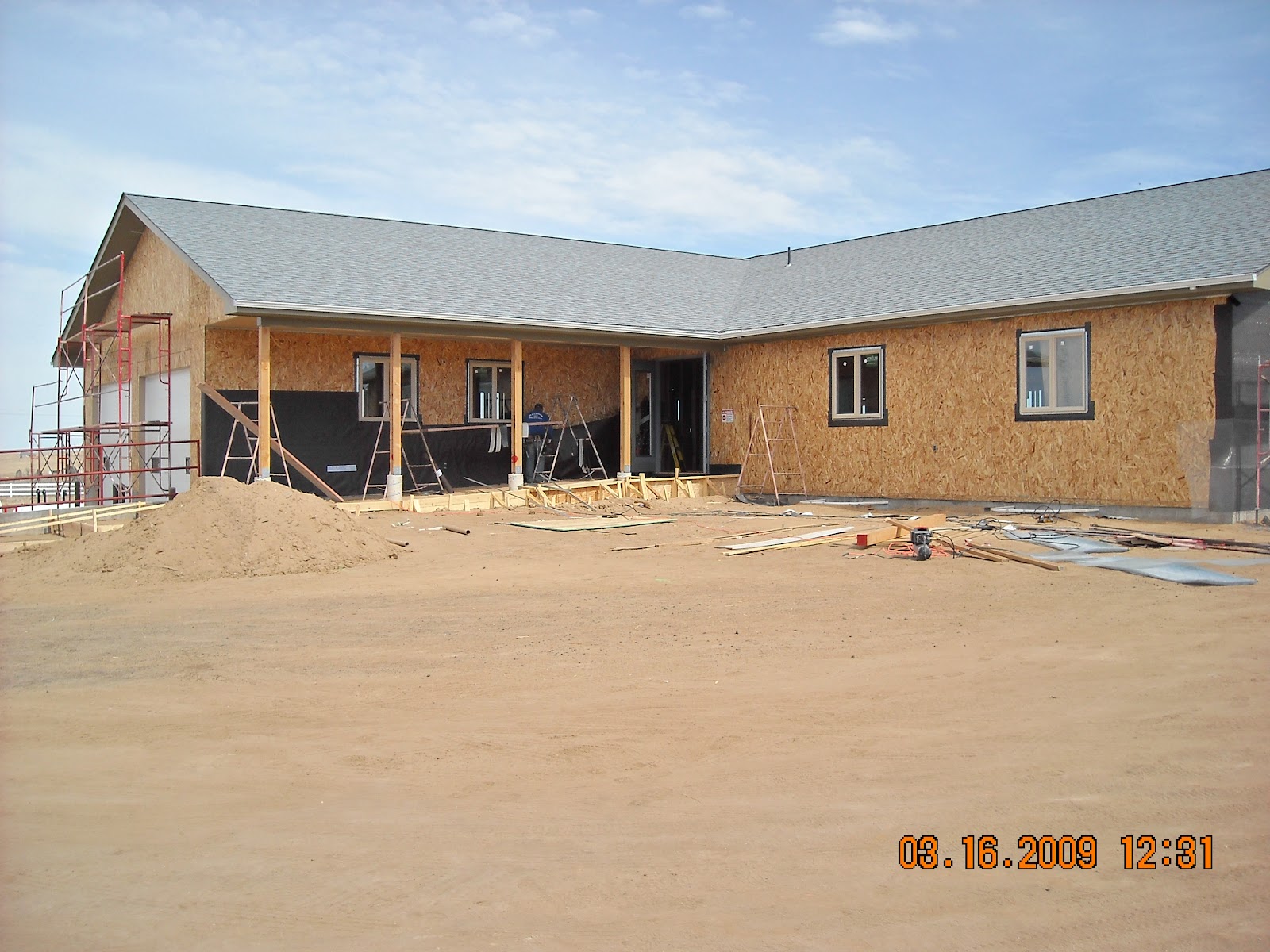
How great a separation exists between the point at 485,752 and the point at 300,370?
15.3 meters

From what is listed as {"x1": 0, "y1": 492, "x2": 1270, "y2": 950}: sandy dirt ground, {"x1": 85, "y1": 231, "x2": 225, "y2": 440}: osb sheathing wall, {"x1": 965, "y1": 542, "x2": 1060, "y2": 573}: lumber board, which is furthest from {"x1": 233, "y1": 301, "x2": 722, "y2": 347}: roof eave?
{"x1": 965, "y1": 542, "x2": 1060, "y2": 573}: lumber board

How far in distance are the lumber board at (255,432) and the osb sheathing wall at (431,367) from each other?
36cm

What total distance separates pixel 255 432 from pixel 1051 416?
12.6 meters

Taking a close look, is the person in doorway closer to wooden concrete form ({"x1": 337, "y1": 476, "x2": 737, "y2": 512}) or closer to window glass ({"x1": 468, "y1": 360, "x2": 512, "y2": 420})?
window glass ({"x1": 468, "y1": 360, "x2": 512, "y2": 420})

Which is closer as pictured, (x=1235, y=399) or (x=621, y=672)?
(x=621, y=672)

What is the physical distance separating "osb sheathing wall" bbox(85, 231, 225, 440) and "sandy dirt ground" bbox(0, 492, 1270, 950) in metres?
10.5

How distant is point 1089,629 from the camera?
26.3 feet

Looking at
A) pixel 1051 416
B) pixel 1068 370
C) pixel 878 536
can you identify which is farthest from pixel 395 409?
pixel 1068 370

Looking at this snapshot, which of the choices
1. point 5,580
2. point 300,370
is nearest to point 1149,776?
point 5,580

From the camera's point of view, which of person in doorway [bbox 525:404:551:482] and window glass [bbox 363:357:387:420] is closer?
window glass [bbox 363:357:387:420]

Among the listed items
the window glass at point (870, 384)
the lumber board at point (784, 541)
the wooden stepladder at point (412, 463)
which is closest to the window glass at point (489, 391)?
the wooden stepladder at point (412, 463)

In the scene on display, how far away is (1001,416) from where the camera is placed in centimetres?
1752

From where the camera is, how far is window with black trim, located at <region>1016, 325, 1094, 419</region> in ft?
54.7

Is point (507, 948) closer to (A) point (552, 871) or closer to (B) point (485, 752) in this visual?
(A) point (552, 871)
